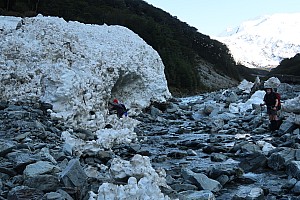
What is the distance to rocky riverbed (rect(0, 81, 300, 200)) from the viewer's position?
4.39 meters

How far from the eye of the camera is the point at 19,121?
9.00 meters

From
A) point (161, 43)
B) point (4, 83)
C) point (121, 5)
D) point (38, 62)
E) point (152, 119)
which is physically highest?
point (121, 5)

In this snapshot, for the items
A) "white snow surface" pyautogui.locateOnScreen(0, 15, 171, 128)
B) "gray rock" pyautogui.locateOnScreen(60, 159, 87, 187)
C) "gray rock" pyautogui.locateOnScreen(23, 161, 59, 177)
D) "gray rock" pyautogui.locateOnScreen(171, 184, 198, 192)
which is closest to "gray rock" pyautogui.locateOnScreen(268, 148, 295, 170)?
"gray rock" pyautogui.locateOnScreen(171, 184, 198, 192)

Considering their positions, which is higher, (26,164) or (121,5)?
(121,5)

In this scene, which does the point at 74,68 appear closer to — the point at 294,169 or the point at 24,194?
the point at 294,169

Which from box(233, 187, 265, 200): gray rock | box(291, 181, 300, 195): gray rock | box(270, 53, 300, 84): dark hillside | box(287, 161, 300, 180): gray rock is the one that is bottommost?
box(233, 187, 265, 200): gray rock

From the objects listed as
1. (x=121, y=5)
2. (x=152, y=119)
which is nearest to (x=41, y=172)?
(x=152, y=119)

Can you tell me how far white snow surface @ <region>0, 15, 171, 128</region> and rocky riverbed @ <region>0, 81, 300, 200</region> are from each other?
2.14ft

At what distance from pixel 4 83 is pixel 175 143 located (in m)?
5.35

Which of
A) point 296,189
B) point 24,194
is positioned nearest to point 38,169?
point 24,194

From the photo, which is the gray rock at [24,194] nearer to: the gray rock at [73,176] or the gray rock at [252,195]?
the gray rock at [73,176]

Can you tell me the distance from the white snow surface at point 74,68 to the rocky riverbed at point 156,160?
652 mm

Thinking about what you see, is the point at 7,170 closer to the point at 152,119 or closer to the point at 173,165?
the point at 173,165

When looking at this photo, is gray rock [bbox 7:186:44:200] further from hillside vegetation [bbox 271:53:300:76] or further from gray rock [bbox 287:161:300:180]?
hillside vegetation [bbox 271:53:300:76]
